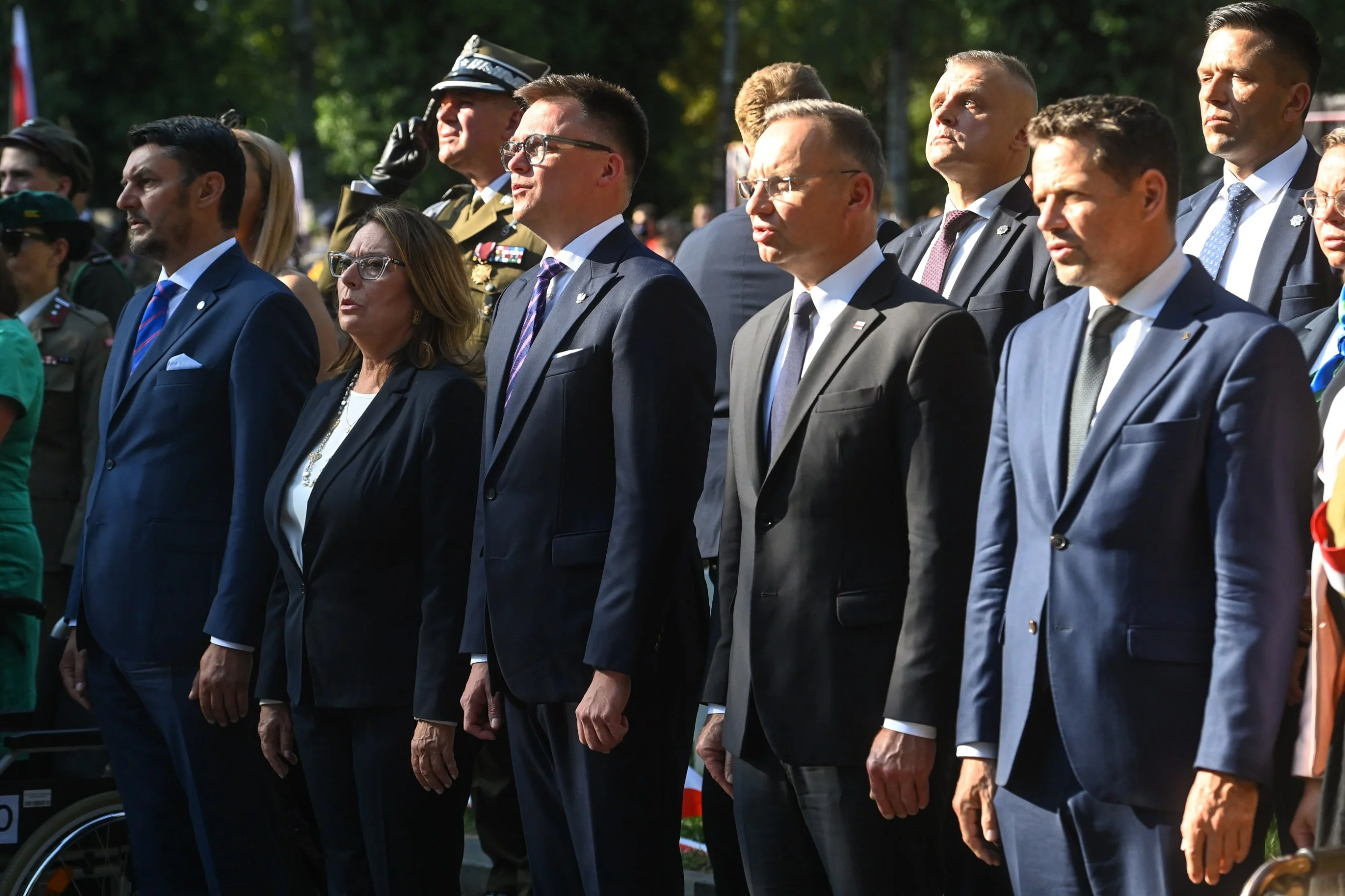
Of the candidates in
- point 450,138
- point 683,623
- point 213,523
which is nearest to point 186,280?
point 213,523

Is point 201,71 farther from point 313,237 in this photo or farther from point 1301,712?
point 1301,712

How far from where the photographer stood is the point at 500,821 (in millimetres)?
5754

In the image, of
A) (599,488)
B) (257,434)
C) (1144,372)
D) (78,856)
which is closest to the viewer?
(1144,372)

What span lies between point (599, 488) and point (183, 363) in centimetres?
153

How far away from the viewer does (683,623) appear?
4211mm

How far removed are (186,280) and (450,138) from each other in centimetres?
136

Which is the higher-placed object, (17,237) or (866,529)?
(17,237)

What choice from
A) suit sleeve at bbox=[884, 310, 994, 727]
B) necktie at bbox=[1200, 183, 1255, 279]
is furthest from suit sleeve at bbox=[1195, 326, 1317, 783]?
necktie at bbox=[1200, 183, 1255, 279]

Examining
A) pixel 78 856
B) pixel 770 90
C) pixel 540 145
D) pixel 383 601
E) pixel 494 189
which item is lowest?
pixel 78 856

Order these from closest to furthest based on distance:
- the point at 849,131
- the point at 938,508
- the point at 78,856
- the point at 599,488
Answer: the point at 938,508, the point at 849,131, the point at 599,488, the point at 78,856

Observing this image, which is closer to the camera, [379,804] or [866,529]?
[866,529]

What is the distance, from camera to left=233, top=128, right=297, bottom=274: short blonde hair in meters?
5.81

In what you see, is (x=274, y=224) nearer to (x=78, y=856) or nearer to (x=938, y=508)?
(x=78, y=856)

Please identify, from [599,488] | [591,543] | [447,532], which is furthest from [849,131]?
[447,532]
